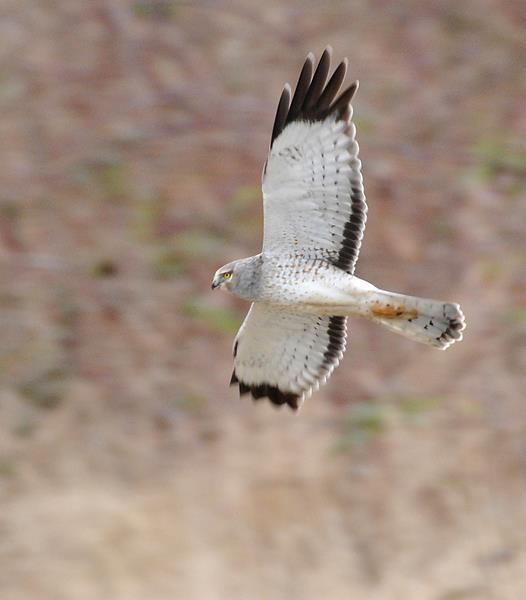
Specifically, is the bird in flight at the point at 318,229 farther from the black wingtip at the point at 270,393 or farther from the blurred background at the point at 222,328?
the blurred background at the point at 222,328

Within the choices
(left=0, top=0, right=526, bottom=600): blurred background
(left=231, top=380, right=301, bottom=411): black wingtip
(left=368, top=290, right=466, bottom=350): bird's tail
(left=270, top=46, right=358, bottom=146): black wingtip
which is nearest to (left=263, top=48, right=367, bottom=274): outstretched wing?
(left=270, top=46, right=358, bottom=146): black wingtip

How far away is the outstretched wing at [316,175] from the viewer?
5.61 metres

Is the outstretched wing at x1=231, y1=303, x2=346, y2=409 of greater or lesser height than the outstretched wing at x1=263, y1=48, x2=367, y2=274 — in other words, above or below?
below

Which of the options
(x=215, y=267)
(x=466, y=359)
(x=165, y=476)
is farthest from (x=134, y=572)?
(x=466, y=359)

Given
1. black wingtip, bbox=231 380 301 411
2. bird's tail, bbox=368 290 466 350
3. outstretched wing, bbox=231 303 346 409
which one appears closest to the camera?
bird's tail, bbox=368 290 466 350

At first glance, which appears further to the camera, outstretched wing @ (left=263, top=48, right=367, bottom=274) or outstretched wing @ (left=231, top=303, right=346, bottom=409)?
outstretched wing @ (left=231, top=303, right=346, bottom=409)

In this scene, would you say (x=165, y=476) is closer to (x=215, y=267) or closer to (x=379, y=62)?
(x=215, y=267)

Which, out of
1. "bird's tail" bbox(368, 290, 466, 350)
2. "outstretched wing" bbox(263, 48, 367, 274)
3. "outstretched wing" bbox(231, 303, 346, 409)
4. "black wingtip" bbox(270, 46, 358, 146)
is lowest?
"bird's tail" bbox(368, 290, 466, 350)

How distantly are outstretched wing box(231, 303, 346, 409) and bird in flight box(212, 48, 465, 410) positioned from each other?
0.22 metres

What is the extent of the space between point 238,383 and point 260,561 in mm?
1365

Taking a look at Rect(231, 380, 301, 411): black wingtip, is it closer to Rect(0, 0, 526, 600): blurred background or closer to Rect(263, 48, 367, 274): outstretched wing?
Rect(263, 48, 367, 274): outstretched wing

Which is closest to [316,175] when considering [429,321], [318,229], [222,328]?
[318,229]

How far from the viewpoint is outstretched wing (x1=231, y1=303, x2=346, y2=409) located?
20.8 feet

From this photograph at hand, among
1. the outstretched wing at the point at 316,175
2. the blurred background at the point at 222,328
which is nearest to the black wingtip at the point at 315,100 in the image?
the outstretched wing at the point at 316,175
